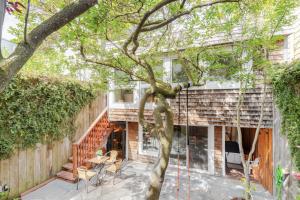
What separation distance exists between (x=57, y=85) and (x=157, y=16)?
12.6 feet

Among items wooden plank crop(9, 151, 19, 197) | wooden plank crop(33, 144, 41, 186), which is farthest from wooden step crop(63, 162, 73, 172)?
wooden plank crop(9, 151, 19, 197)

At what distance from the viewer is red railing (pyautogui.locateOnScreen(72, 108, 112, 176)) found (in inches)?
222

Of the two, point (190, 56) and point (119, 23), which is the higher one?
point (119, 23)

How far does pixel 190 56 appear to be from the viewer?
506 cm

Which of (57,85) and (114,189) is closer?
(114,189)

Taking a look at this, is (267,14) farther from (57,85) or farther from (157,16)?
(57,85)

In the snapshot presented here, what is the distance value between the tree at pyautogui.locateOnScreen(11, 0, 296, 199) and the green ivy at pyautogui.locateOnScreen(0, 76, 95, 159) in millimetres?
1478

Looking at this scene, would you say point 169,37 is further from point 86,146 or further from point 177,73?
point 86,146

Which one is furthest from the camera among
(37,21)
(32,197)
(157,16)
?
(157,16)

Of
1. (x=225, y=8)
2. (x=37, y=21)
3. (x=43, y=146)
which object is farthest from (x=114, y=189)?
(x=225, y=8)

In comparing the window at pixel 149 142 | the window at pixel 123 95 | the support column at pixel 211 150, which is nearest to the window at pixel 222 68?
the support column at pixel 211 150

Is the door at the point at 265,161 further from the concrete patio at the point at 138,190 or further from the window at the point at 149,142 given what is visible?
the window at the point at 149,142

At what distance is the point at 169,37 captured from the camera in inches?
211

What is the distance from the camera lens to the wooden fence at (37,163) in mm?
4469
